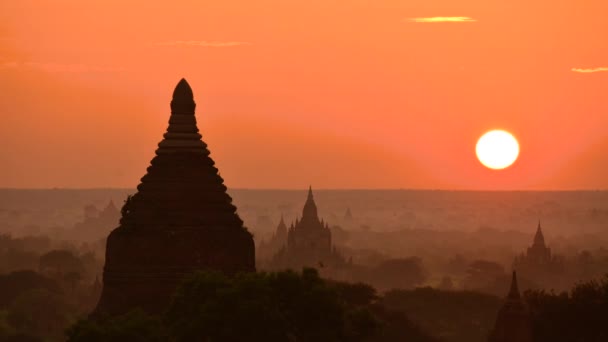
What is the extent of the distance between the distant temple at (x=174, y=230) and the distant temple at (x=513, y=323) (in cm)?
1330

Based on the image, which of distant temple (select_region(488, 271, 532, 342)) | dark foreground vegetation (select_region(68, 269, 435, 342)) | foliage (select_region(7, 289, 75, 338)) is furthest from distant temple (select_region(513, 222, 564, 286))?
dark foreground vegetation (select_region(68, 269, 435, 342))

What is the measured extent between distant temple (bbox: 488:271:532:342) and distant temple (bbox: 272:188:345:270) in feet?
255

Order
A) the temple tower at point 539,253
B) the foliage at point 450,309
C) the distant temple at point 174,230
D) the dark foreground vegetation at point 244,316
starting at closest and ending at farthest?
1. the dark foreground vegetation at point 244,316
2. the distant temple at point 174,230
3. the foliage at point 450,309
4. the temple tower at point 539,253

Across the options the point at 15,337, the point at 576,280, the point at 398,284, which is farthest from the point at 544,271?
the point at 15,337

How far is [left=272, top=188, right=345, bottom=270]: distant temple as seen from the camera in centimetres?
13250

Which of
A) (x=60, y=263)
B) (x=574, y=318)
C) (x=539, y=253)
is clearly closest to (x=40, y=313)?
(x=574, y=318)

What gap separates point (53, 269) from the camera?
135375 mm

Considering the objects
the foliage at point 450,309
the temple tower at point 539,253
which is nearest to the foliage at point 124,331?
the foliage at point 450,309

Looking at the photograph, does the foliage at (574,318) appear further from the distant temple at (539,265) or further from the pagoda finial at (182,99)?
the distant temple at (539,265)

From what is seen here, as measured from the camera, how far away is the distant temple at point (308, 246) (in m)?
132

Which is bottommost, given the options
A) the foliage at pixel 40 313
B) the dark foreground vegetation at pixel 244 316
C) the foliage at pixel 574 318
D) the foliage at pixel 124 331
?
the foliage at pixel 124 331

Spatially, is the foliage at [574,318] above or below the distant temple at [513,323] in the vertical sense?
above

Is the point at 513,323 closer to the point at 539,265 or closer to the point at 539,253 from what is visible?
the point at 539,265

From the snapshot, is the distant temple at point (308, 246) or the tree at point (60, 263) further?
the tree at point (60, 263)
